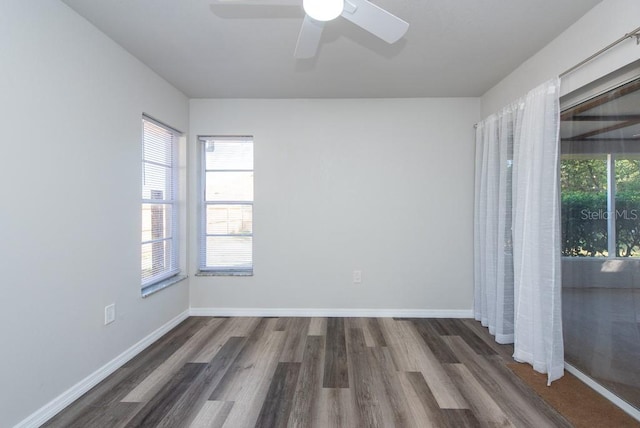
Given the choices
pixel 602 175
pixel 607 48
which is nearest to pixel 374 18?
pixel 607 48

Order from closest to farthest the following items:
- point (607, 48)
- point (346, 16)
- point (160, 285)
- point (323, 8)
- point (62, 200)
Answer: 1. point (323, 8)
2. point (346, 16)
3. point (607, 48)
4. point (62, 200)
5. point (160, 285)

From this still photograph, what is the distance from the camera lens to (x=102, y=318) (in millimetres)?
2205

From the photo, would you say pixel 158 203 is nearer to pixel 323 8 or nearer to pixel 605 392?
pixel 323 8

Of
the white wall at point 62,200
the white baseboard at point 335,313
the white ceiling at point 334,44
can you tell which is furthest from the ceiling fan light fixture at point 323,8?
the white baseboard at point 335,313

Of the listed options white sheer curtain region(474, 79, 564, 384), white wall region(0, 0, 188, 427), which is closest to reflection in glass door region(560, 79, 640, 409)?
white sheer curtain region(474, 79, 564, 384)

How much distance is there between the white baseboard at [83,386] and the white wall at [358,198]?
1.16m

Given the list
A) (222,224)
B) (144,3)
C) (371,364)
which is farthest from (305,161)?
(371,364)

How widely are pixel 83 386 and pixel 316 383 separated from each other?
159 cm

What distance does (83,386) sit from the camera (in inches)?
80.1

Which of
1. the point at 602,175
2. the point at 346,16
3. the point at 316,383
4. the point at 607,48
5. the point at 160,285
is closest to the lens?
the point at 346,16

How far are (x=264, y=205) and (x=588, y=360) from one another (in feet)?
10.2

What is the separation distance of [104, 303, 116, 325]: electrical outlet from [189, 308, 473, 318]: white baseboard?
1.26 metres

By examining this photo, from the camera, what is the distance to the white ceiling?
1911 mm

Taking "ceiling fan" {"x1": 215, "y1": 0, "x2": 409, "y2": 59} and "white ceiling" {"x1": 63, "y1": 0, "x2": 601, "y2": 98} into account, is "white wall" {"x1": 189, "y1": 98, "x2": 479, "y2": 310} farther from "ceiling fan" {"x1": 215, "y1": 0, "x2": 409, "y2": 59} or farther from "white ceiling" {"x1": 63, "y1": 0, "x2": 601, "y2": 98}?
"ceiling fan" {"x1": 215, "y1": 0, "x2": 409, "y2": 59}
